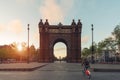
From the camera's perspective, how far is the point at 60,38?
9919 centimetres

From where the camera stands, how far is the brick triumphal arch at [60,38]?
322ft

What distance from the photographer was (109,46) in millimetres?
101438

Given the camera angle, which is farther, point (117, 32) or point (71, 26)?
point (71, 26)

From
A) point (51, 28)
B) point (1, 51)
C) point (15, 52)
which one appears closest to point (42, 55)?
point (51, 28)

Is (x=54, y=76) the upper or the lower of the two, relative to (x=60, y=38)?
lower

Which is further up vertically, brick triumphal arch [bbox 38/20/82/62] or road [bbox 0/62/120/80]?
brick triumphal arch [bbox 38/20/82/62]

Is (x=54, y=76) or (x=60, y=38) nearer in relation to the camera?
(x=54, y=76)

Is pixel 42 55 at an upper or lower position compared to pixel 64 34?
lower

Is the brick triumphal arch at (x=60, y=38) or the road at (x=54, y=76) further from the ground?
the brick triumphal arch at (x=60, y=38)

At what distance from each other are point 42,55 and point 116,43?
24.6m

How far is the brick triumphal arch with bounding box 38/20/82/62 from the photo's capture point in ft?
322

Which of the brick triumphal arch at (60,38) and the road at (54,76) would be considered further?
the brick triumphal arch at (60,38)

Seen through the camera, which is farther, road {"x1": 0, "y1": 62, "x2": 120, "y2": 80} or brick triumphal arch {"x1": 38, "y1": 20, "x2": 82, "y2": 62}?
brick triumphal arch {"x1": 38, "y1": 20, "x2": 82, "y2": 62}

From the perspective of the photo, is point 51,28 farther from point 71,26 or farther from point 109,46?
point 109,46
